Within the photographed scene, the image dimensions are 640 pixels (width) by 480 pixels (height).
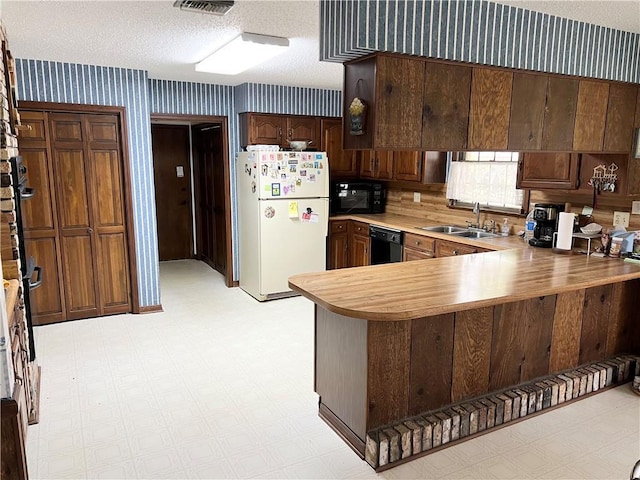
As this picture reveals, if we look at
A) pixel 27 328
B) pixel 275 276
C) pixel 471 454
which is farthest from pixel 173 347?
pixel 471 454

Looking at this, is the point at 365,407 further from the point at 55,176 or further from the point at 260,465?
the point at 55,176

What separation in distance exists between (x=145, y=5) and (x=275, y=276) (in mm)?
3150

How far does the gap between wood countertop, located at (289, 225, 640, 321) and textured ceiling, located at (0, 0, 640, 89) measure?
60.1 inches

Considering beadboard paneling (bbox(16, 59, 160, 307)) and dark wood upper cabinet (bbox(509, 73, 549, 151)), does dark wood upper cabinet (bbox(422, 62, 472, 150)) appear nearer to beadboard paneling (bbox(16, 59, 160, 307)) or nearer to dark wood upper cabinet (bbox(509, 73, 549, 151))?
dark wood upper cabinet (bbox(509, 73, 549, 151))

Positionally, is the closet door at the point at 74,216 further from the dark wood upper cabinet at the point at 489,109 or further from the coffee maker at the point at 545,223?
the coffee maker at the point at 545,223

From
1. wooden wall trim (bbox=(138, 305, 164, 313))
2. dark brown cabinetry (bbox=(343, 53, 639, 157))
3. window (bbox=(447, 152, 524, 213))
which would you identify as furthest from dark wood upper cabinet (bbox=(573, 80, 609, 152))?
wooden wall trim (bbox=(138, 305, 164, 313))

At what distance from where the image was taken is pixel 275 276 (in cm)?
518

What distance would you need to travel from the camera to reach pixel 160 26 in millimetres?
2938

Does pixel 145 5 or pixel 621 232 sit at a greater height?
pixel 145 5

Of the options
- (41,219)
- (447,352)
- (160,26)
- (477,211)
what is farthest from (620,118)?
(41,219)

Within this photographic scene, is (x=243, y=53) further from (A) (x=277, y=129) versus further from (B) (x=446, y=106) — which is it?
(A) (x=277, y=129)

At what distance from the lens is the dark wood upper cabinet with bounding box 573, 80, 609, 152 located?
121 inches

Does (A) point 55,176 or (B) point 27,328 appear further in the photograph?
(A) point 55,176

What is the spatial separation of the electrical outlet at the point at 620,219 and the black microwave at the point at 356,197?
9.11 ft
